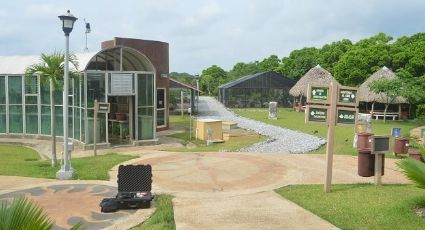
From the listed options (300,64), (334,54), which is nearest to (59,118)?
(334,54)

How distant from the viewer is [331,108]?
9227 mm

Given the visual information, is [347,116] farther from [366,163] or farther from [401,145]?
[401,145]

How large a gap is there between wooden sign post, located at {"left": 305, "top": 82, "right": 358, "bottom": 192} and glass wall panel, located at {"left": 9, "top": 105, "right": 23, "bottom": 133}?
16684 millimetres

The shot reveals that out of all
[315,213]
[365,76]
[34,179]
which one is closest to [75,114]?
[34,179]

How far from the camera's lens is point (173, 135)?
A: 75.8ft

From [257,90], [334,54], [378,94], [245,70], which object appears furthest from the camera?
[245,70]

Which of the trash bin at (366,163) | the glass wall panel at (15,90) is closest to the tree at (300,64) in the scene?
the glass wall panel at (15,90)

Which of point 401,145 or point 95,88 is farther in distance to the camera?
point 95,88

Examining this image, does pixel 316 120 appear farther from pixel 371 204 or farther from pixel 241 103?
pixel 241 103

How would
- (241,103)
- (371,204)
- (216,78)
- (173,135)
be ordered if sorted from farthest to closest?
(216,78) < (241,103) < (173,135) < (371,204)

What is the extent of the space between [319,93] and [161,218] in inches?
176

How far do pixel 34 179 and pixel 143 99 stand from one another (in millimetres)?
8512

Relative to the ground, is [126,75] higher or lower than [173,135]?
higher

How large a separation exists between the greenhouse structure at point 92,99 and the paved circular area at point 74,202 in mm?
8096
